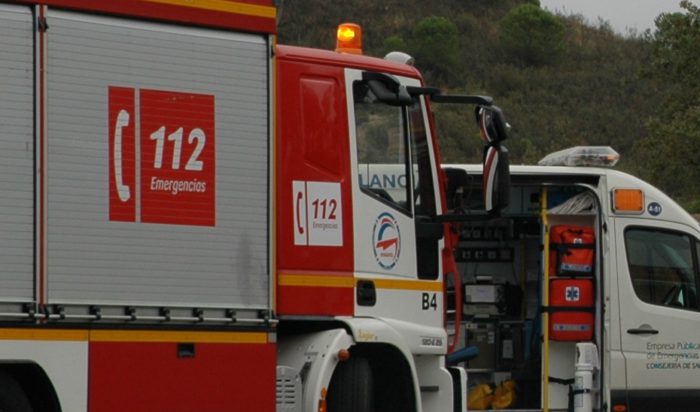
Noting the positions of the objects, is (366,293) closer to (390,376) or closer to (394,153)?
(390,376)

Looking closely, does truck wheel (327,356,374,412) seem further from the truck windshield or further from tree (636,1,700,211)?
tree (636,1,700,211)

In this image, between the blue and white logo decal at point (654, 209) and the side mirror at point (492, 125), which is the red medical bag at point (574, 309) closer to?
the blue and white logo decal at point (654, 209)

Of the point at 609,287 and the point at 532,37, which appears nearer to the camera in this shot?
the point at 609,287

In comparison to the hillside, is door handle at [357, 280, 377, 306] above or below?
below

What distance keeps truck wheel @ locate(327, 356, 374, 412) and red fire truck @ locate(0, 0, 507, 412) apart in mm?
14

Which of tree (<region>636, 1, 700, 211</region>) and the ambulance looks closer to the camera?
the ambulance

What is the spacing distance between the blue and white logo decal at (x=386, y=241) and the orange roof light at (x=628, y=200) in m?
2.96

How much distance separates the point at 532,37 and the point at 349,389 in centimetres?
5095

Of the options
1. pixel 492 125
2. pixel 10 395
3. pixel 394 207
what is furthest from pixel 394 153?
pixel 10 395

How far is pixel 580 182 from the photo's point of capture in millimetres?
12477

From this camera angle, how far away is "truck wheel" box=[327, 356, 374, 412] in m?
9.80

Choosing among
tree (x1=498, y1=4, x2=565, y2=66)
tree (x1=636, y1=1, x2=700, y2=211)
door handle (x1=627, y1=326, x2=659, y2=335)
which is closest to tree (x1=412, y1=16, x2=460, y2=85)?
tree (x1=498, y1=4, x2=565, y2=66)

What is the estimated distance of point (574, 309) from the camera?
12445 mm

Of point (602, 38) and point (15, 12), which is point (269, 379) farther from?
point (602, 38)
